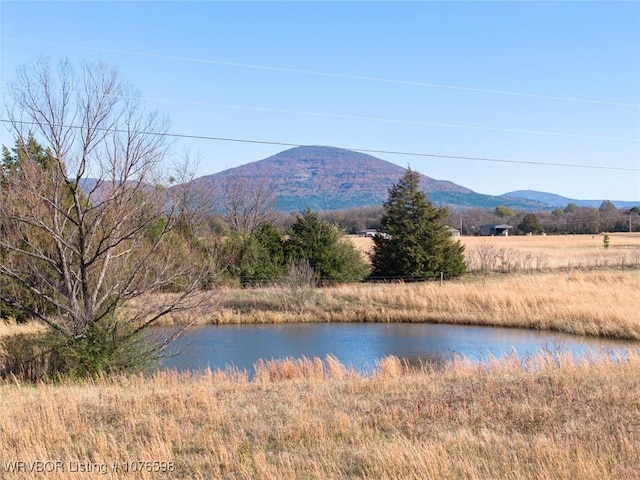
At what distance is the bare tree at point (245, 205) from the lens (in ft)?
160

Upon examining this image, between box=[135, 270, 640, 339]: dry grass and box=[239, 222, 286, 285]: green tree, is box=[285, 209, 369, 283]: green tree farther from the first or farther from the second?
box=[135, 270, 640, 339]: dry grass

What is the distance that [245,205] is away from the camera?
5088 cm

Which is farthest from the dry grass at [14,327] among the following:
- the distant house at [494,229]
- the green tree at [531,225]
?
the distant house at [494,229]

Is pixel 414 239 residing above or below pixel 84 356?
above

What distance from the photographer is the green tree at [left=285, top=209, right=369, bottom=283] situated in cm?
2747

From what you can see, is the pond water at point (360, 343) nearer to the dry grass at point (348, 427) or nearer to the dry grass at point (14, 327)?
the dry grass at point (14, 327)

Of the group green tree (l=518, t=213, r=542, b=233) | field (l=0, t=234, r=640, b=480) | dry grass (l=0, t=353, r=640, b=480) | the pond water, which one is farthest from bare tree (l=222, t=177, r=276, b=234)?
dry grass (l=0, t=353, r=640, b=480)

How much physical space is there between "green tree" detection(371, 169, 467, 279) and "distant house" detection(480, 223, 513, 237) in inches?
2115

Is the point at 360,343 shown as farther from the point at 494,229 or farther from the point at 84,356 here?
the point at 494,229

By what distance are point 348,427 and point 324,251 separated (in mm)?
21656

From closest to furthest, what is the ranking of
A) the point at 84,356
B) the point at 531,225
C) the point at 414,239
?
the point at 84,356
the point at 414,239
the point at 531,225

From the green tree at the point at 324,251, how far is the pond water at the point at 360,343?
6.77m

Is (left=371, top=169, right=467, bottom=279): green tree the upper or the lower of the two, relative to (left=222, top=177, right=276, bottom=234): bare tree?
lower

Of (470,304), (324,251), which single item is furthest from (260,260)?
(470,304)
